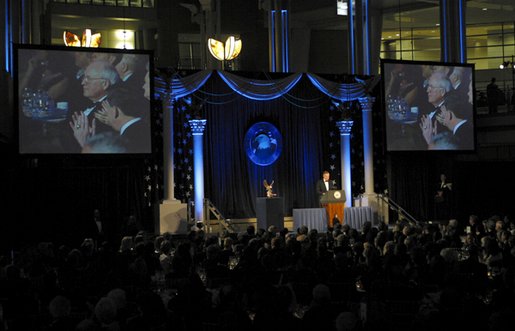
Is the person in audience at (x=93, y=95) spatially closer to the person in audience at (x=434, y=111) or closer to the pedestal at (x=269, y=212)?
the pedestal at (x=269, y=212)

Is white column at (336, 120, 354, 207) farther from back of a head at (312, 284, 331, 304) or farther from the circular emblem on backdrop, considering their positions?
back of a head at (312, 284, 331, 304)

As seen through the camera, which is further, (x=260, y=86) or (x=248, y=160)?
(x=248, y=160)

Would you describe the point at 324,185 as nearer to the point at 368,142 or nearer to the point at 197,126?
the point at 368,142

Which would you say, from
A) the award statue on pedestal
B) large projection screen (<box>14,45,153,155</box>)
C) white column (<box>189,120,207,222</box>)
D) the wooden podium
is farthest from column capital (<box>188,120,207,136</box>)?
the wooden podium

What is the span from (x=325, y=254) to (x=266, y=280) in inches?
93.0

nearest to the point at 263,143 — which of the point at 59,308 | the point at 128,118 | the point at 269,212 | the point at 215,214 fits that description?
the point at 215,214

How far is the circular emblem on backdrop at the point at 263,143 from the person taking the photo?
83.4ft

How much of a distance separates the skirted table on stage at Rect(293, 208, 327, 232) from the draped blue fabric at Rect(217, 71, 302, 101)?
12.3ft

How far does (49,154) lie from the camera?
21.1 meters

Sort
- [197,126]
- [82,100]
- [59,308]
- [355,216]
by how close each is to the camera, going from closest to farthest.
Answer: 1. [59,308]
2. [82,100]
3. [197,126]
4. [355,216]

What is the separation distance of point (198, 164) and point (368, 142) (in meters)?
5.43

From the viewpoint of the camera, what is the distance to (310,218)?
22.9 meters

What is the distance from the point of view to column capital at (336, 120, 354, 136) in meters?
25.7

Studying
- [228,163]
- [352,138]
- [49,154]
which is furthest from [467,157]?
[49,154]
